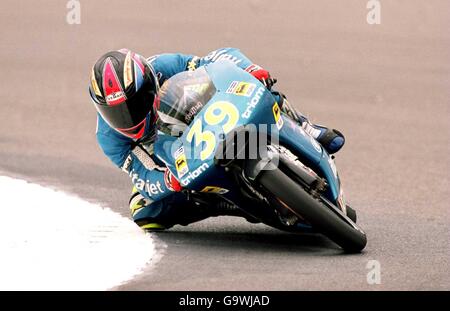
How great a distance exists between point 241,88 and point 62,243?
5.02ft

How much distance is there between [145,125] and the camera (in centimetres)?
704

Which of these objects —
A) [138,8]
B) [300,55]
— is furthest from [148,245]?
[138,8]

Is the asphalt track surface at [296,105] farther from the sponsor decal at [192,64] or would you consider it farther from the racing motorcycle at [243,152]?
the sponsor decal at [192,64]

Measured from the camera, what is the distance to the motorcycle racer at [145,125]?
688 cm

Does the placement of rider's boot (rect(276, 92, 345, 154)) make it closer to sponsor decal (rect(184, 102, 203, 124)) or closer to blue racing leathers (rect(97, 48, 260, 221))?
blue racing leathers (rect(97, 48, 260, 221))

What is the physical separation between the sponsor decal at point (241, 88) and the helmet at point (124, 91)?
2.09 ft

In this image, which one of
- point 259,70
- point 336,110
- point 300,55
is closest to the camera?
point 259,70

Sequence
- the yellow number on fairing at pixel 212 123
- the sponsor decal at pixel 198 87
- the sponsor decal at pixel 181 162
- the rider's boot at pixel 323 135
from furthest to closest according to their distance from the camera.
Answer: the rider's boot at pixel 323 135, the sponsor decal at pixel 198 87, the sponsor decal at pixel 181 162, the yellow number on fairing at pixel 212 123

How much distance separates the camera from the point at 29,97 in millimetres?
12203

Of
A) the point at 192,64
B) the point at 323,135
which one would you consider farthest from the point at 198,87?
the point at 323,135

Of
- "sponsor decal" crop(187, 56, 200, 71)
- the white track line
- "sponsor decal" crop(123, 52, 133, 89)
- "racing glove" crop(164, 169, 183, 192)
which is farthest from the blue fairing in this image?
"sponsor decal" crop(187, 56, 200, 71)

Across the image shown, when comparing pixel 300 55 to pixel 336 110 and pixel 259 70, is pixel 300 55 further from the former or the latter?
pixel 259 70

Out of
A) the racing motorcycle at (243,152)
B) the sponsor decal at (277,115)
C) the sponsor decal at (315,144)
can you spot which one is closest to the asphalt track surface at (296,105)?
the racing motorcycle at (243,152)

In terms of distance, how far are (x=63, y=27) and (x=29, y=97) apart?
13.2ft
